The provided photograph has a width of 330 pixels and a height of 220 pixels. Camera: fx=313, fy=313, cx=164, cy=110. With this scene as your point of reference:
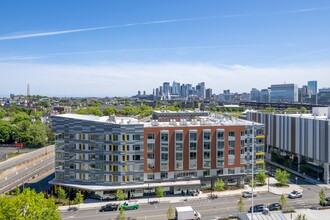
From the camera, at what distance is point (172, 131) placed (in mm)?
64875

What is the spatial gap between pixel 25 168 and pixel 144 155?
46.0 meters

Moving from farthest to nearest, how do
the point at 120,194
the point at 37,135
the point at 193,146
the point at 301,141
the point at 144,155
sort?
the point at 37,135 → the point at 301,141 → the point at 193,146 → the point at 144,155 → the point at 120,194

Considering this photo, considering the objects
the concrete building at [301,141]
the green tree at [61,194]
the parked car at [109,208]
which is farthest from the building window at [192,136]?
the concrete building at [301,141]

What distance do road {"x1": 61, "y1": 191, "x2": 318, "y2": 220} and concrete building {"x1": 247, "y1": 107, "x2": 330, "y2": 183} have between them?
42.5ft

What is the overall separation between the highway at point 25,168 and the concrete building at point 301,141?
65055mm

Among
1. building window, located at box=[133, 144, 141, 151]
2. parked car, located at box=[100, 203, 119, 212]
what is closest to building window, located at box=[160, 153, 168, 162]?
building window, located at box=[133, 144, 141, 151]

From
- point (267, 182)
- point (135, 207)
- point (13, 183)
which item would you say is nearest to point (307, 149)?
point (267, 182)

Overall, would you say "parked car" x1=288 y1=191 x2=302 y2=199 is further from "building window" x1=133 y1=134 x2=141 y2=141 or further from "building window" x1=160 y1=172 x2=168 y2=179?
"building window" x1=133 y1=134 x2=141 y2=141

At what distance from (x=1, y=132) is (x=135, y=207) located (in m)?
90.8

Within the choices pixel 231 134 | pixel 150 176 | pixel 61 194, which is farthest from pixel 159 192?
pixel 231 134

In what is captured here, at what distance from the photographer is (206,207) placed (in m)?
57.2

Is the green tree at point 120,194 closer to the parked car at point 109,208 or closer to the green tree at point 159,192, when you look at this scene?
the parked car at point 109,208

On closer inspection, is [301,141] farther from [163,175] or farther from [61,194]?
[61,194]

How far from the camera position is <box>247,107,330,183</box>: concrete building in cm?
7264
